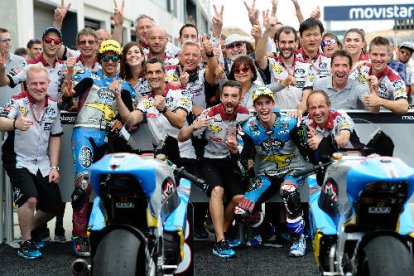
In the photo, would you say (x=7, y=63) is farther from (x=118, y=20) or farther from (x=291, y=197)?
(x=291, y=197)

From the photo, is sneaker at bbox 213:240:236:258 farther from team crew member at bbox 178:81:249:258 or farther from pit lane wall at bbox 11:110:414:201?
pit lane wall at bbox 11:110:414:201

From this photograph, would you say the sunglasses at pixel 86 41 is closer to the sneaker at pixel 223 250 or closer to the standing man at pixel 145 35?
the standing man at pixel 145 35

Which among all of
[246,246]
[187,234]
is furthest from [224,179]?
[187,234]

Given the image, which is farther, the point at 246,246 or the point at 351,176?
the point at 246,246

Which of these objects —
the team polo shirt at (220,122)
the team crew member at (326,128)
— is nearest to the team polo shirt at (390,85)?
the team crew member at (326,128)

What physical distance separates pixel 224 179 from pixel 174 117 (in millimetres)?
934

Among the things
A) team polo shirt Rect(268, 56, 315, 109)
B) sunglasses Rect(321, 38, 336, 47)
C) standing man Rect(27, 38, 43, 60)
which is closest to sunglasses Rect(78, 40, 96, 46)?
team polo shirt Rect(268, 56, 315, 109)

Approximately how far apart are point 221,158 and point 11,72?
97.7 inches

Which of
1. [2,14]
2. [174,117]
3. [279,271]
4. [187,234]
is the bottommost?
[279,271]

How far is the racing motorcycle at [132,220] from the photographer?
446 cm

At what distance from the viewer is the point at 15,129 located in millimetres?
→ 7504

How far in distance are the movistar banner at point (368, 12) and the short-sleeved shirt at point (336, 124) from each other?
25045 millimetres

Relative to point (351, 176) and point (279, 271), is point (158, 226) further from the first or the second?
point (279, 271)

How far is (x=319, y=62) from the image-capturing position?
864cm
